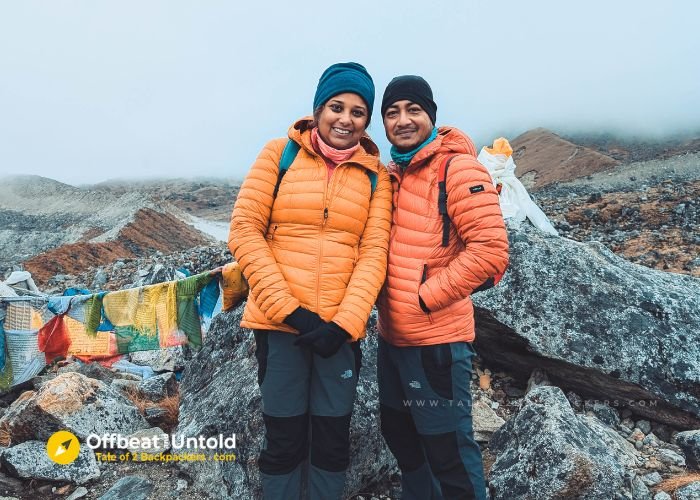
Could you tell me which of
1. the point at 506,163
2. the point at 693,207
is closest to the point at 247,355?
the point at 506,163

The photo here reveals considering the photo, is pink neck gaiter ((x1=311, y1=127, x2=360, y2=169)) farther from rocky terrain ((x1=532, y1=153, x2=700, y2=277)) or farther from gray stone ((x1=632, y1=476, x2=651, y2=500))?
rocky terrain ((x1=532, y1=153, x2=700, y2=277))

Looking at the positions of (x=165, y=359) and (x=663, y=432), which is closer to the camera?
(x=663, y=432)

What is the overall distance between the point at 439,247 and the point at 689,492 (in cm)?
261

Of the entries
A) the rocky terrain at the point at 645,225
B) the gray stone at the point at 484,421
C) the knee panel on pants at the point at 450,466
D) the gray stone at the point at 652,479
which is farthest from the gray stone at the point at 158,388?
the rocky terrain at the point at 645,225

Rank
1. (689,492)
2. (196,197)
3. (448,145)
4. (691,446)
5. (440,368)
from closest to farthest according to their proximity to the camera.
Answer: (440,368) → (448,145) → (689,492) → (691,446) → (196,197)

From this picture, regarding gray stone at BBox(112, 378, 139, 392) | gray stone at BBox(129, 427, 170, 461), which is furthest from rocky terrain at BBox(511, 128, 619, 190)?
gray stone at BBox(129, 427, 170, 461)

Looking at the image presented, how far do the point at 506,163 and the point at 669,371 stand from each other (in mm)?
4171

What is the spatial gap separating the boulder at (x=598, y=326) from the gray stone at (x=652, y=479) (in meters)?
0.88

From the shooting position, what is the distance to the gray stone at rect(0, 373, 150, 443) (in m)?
4.05

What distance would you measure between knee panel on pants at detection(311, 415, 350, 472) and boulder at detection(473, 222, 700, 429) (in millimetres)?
2674

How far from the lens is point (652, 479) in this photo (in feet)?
12.2

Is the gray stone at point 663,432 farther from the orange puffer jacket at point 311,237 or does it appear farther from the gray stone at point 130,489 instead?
the gray stone at point 130,489

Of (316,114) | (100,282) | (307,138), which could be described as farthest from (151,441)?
(100,282)

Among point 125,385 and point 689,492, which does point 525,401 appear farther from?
point 125,385
